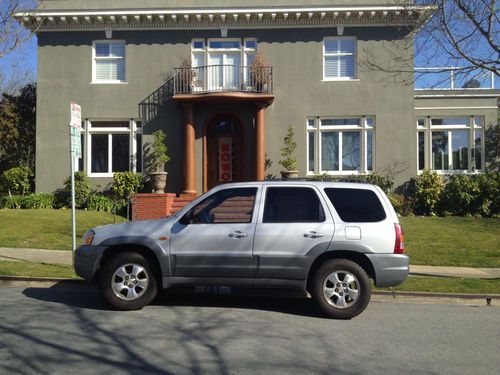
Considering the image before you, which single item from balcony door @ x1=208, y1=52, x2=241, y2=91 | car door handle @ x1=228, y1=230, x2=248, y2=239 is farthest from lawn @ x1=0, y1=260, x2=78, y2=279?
balcony door @ x1=208, y1=52, x2=241, y2=91

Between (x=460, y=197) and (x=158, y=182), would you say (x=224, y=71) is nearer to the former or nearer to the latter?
(x=158, y=182)

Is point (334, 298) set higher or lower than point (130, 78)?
lower

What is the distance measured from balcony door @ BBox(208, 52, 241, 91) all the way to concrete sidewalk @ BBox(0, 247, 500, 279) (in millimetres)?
9135

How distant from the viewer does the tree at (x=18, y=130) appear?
20031 mm

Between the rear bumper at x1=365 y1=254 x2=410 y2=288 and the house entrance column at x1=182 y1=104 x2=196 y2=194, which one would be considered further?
the house entrance column at x1=182 y1=104 x2=196 y2=194

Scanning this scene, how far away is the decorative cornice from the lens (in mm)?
18734

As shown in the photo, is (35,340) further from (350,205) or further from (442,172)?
(442,172)

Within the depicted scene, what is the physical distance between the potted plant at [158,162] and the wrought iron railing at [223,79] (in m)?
1.90

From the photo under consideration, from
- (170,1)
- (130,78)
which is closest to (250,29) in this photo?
(170,1)

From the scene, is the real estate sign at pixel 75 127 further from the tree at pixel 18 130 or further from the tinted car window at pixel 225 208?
the tree at pixel 18 130

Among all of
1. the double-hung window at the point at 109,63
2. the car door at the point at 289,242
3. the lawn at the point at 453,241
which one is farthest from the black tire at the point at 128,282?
the double-hung window at the point at 109,63

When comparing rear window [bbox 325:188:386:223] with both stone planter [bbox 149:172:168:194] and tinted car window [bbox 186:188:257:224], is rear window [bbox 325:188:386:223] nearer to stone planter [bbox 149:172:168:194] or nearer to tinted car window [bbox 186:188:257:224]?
tinted car window [bbox 186:188:257:224]

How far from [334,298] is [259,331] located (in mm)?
1265

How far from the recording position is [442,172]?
19.8 metres
